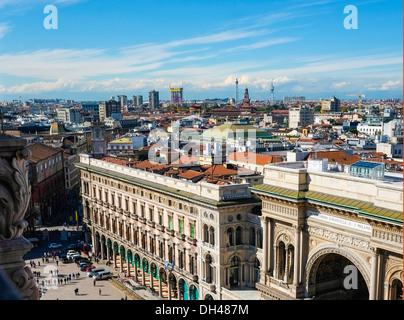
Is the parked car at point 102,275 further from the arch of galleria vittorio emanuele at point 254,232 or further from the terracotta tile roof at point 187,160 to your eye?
the terracotta tile roof at point 187,160

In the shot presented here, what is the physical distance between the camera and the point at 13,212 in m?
4.83

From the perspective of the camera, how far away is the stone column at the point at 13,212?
4.73 metres

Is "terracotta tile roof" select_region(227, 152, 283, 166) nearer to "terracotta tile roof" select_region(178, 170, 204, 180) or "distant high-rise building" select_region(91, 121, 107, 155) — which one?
"terracotta tile roof" select_region(178, 170, 204, 180)

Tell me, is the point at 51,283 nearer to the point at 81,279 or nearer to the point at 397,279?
the point at 81,279

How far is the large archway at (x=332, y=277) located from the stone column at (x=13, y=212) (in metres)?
21.3

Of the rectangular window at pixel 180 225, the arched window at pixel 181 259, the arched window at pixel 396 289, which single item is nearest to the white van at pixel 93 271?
the arched window at pixel 181 259

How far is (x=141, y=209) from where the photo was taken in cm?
4431

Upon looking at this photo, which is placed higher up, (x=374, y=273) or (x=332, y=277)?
(x=374, y=273)

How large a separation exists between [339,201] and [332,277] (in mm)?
5972

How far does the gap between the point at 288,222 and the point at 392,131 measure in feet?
272

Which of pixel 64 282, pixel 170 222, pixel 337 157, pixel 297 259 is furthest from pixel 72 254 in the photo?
pixel 297 259

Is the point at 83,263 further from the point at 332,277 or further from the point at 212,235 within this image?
the point at 332,277

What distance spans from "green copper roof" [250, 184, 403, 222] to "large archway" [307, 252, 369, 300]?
315cm
